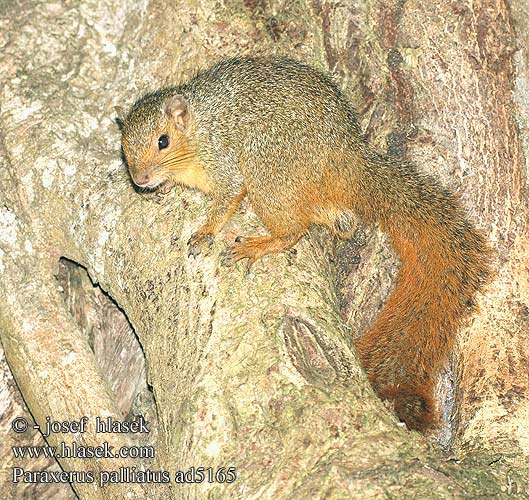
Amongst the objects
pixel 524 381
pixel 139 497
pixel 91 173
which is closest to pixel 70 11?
pixel 91 173

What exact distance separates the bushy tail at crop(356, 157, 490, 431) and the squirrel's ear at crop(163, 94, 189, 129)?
3.60 ft

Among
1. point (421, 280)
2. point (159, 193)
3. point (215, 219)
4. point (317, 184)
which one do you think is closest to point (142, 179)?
point (159, 193)

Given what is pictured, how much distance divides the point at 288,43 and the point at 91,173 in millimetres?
1385

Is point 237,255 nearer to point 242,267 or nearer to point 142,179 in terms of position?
point 242,267

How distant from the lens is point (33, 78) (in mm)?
4848

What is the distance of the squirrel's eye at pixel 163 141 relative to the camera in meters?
4.58

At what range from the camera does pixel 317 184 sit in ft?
14.1

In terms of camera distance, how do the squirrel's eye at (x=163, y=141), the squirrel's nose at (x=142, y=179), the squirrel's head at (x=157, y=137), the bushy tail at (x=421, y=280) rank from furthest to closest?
the squirrel's eye at (x=163, y=141), the squirrel's head at (x=157, y=137), the squirrel's nose at (x=142, y=179), the bushy tail at (x=421, y=280)

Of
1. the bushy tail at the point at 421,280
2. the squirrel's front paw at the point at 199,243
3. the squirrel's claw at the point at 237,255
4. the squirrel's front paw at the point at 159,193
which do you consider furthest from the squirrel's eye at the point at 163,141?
the bushy tail at the point at 421,280

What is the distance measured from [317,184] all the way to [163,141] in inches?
35.9

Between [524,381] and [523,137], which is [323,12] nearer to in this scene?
[523,137]

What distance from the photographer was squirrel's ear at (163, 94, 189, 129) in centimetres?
452

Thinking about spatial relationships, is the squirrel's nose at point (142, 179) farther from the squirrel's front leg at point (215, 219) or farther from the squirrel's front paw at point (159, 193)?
the squirrel's front leg at point (215, 219)

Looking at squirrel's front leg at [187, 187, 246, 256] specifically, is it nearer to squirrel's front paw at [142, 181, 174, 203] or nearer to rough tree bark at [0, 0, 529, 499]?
rough tree bark at [0, 0, 529, 499]
